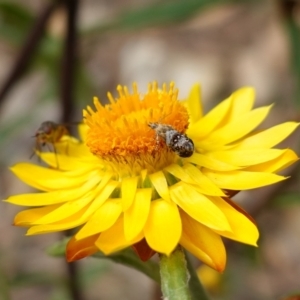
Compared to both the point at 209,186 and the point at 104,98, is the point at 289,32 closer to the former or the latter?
the point at 209,186

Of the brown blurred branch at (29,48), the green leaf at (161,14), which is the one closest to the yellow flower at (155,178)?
the brown blurred branch at (29,48)

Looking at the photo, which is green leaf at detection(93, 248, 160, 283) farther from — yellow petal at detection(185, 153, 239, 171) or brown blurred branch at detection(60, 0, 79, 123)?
brown blurred branch at detection(60, 0, 79, 123)

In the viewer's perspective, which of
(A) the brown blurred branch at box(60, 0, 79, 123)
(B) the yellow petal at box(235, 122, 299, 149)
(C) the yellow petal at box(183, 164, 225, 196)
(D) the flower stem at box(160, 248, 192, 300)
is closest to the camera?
(D) the flower stem at box(160, 248, 192, 300)

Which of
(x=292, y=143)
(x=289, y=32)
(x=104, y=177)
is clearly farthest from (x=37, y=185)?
(x=292, y=143)

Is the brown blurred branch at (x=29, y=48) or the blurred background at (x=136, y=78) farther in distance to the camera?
the blurred background at (x=136, y=78)

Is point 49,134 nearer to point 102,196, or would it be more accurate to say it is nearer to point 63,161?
point 63,161

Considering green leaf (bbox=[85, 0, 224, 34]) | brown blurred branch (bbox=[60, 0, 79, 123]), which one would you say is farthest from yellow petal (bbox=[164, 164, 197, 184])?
green leaf (bbox=[85, 0, 224, 34])

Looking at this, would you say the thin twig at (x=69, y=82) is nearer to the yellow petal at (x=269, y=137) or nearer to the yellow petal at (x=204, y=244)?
the yellow petal at (x=269, y=137)
